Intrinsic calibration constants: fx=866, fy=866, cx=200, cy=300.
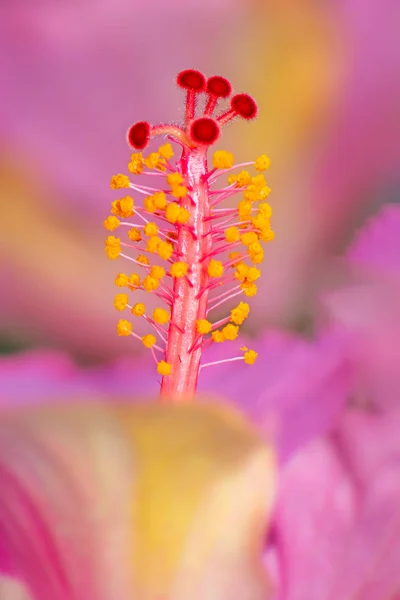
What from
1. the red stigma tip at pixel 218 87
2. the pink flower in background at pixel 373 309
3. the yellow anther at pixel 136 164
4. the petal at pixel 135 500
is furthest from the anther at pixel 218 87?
the petal at pixel 135 500

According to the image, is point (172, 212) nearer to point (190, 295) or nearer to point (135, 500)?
point (190, 295)

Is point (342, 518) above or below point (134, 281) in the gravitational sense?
below

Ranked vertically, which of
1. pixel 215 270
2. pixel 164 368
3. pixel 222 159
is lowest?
pixel 164 368

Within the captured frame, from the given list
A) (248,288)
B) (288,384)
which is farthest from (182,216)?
(288,384)

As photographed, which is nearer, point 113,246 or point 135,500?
point 135,500

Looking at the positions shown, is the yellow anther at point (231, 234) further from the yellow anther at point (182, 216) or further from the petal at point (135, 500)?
the petal at point (135, 500)

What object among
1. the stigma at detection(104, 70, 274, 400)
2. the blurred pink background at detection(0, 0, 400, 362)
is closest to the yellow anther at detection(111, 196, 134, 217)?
the stigma at detection(104, 70, 274, 400)
